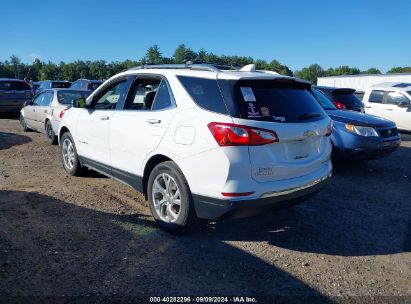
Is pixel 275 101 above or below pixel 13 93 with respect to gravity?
above

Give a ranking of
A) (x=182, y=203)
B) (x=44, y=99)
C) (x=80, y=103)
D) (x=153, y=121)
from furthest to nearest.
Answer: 1. (x=44, y=99)
2. (x=80, y=103)
3. (x=153, y=121)
4. (x=182, y=203)

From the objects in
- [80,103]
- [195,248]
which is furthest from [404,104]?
[195,248]

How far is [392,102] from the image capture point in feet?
45.5

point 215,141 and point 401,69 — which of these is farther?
point 401,69

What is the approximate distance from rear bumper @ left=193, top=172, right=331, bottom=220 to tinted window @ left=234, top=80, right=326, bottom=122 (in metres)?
0.75

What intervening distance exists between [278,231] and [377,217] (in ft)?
4.94

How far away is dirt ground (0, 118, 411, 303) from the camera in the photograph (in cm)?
331

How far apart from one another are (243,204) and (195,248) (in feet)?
2.50

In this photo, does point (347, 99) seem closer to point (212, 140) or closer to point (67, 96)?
point (67, 96)

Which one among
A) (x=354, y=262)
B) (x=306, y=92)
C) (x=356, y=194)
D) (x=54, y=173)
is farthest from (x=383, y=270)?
(x=54, y=173)

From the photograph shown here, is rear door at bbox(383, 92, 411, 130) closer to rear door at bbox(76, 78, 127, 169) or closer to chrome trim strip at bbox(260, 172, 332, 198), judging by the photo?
chrome trim strip at bbox(260, 172, 332, 198)

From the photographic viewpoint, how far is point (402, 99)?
13.6 meters

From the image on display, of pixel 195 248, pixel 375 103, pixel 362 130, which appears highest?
pixel 375 103

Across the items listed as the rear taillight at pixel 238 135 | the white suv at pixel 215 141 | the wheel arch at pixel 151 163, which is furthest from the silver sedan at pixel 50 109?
the rear taillight at pixel 238 135
